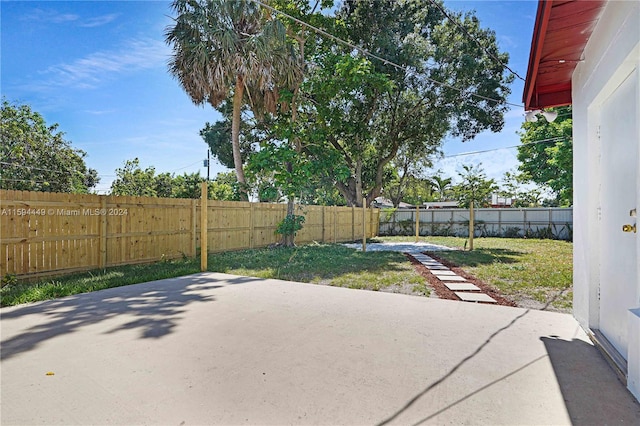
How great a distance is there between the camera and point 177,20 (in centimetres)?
945

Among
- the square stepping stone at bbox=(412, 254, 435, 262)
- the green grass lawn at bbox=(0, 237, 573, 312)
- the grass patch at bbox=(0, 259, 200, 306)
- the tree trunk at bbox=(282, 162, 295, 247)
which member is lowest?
the square stepping stone at bbox=(412, 254, 435, 262)

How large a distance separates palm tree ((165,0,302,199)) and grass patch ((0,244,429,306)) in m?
4.96

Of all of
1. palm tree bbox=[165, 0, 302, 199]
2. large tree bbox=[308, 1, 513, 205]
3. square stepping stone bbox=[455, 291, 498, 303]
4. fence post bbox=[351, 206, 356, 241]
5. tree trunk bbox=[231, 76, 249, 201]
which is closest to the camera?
square stepping stone bbox=[455, 291, 498, 303]

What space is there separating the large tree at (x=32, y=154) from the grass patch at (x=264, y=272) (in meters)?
14.2

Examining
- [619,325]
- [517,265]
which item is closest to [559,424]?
[619,325]

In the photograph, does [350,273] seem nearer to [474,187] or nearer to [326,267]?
[326,267]

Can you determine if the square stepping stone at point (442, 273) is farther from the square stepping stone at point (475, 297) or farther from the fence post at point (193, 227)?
the fence post at point (193, 227)

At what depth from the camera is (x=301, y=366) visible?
2414 mm

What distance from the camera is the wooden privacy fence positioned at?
209 inches

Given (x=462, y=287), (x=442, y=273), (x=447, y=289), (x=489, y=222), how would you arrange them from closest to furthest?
(x=447, y=289) → (x=462, y=287) → (x=442, y=273) → (x=489, y=222)

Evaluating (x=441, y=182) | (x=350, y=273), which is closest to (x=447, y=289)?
(x=350, y=273)

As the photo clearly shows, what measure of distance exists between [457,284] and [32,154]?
20330mm

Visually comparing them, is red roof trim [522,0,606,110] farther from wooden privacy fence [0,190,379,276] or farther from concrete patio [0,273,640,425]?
wooden privacy fence [0,190,379,276]

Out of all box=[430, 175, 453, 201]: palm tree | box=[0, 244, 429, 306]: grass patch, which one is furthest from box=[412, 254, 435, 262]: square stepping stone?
box=[430, 175, 453, 201]: palm tree
